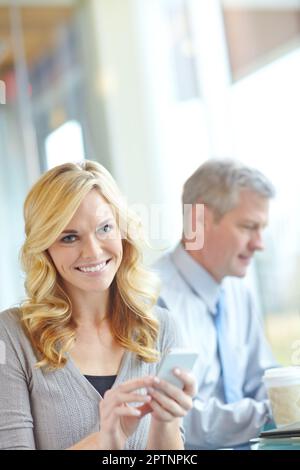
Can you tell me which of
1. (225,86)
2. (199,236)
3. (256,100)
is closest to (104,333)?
(199,236)

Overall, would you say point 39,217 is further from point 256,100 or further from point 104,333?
point 256,100

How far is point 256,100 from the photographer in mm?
2902

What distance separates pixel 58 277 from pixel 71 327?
0.08 metres

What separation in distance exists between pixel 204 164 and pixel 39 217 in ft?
2.13

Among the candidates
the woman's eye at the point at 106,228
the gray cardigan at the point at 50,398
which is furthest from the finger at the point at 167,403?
the woman's eye at the point at 106,228

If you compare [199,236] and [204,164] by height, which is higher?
[204,164]

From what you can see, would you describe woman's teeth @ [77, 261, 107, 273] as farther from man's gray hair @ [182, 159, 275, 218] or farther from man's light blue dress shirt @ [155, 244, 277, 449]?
man's gray hair @ [182, 159, 275, 218]

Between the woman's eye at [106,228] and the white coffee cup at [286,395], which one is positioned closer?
the woman's eye at [106,228]

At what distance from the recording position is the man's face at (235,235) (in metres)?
1.76

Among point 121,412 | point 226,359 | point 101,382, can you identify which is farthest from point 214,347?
point 121,412

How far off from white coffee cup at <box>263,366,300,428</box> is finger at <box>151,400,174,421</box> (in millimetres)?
355

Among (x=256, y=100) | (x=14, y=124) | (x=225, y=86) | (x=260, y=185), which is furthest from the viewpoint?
(x=14, y=124)

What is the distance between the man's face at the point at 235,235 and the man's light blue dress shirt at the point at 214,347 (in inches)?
1.3

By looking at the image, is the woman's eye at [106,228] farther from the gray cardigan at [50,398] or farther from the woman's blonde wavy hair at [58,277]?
the gray cardigan at [50,398]
